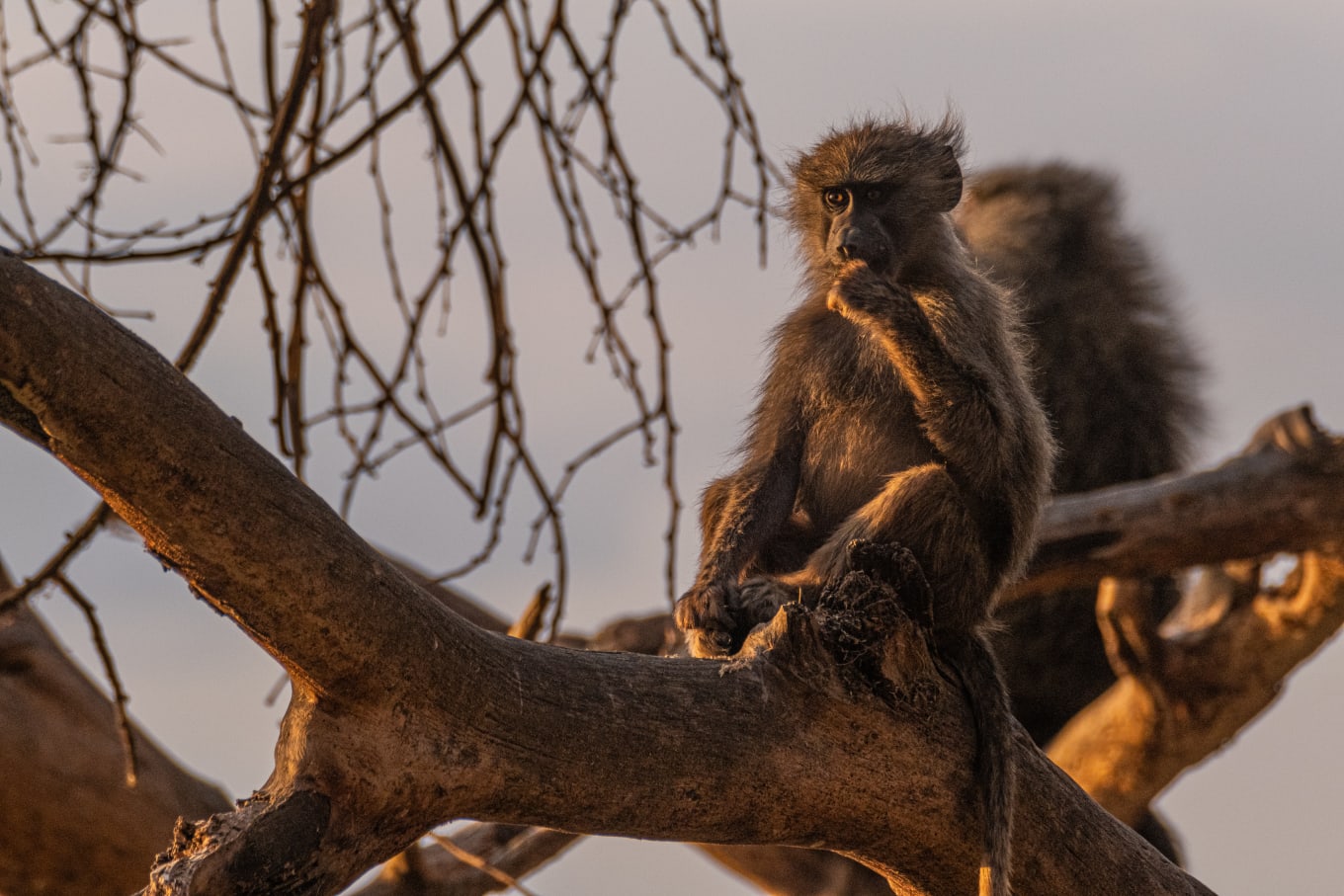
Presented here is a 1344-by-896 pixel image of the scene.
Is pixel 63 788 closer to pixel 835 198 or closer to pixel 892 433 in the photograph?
pixel 892 433

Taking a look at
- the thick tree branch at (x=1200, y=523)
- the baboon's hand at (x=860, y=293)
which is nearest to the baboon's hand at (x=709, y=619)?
the baboon's hand at (x=860, y=293)

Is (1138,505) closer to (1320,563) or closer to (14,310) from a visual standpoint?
(1320,563)

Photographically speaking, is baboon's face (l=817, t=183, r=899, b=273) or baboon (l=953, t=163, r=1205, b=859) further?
baboon (l=953, t=163, r=1205, b=859)

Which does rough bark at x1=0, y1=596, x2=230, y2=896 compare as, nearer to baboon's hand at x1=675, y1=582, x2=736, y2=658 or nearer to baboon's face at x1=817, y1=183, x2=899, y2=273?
baboon's hand at x1=675, y1=582, x2=736, y2=658

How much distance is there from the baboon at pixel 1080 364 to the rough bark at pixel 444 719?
14.4ft

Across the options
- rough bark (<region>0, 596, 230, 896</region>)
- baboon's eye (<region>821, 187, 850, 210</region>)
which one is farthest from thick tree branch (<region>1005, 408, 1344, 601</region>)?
rough bark (<region>0, 596, 230, 896</region>)

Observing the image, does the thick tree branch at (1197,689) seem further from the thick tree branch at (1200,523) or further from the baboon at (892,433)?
the baboon at (892,433)

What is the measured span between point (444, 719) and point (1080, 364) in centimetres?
633

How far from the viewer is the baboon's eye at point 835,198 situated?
13.0 ft

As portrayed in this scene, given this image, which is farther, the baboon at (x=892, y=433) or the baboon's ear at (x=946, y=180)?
the baboon's ear at (x=946, y=180)

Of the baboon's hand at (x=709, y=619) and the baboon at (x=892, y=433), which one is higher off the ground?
the baboon at (x=892, y=433)

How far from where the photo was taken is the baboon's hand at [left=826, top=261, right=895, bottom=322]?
3.39m

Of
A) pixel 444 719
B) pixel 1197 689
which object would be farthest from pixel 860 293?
pixel 1197 689

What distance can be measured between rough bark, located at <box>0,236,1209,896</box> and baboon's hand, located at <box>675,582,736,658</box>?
0.50 meters
